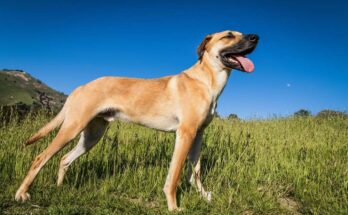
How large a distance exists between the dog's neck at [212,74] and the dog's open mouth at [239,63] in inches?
4.1

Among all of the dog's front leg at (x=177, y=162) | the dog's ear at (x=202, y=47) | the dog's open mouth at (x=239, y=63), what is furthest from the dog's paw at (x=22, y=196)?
the dog's open mouth at (x=239, y=63)

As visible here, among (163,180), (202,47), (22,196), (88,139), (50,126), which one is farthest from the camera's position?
(88,139)

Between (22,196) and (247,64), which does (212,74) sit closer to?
(247,64)

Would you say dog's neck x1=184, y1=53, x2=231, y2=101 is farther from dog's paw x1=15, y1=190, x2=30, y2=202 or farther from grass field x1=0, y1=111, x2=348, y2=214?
dog's paw x1=15, y1=190, x2=30, y2=202

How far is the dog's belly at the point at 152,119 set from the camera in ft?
17.1

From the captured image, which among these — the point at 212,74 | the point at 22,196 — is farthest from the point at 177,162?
the point at 22,196

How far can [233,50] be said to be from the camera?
5.35 m

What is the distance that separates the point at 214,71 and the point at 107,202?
2458mm

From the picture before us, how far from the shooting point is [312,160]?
6.50m

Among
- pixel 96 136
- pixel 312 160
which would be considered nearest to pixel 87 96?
pixel 96 136

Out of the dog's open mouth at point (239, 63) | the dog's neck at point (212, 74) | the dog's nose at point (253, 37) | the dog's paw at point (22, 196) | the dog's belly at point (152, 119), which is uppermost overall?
the dog's nose at point (253, 37)

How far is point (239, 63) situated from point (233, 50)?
218mm

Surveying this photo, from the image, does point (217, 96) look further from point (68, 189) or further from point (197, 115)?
point (68, 189)

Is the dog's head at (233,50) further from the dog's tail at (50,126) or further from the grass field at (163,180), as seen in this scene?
the dog's tail at (50,126)
